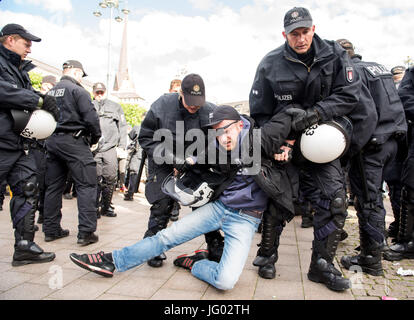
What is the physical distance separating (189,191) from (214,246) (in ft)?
2.80

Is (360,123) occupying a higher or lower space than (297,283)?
higher

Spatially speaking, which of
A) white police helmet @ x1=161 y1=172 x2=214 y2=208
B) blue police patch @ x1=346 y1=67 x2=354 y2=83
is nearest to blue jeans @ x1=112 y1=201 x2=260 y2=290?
white police helmet @ x1=161 y1=172 x2=214 y2=208

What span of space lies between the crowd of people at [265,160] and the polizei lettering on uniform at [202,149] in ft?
0.03

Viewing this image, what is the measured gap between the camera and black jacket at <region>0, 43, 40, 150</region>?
9.89 ft

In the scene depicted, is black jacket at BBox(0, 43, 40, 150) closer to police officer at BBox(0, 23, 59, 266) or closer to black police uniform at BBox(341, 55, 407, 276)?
police officer at BBox(0, 23, 59, 266)

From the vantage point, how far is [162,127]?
11.2 feet

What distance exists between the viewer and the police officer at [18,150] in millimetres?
3068

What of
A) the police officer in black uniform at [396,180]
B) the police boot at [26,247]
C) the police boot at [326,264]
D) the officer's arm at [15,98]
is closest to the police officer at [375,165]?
the police boot at [326,264]

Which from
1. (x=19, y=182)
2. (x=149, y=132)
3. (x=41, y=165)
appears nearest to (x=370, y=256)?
(x=149, y=132)

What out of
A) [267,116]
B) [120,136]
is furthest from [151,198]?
[120,136]

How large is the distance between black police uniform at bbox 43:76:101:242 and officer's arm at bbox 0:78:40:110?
91 centimetres
